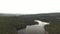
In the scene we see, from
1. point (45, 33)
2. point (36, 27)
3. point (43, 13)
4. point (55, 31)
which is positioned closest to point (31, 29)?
point (36, 27)

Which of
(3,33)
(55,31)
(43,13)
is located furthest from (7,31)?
(43,13)

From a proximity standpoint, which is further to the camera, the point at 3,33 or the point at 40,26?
the point at 40,26

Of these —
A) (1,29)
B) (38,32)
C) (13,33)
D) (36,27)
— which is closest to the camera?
(13,33)

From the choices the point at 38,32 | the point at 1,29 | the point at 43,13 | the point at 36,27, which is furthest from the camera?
the point at 43,13

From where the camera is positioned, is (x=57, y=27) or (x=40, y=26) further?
(x=40, y=26)

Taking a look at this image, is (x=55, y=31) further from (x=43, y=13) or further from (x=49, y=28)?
(x=43, y=13)

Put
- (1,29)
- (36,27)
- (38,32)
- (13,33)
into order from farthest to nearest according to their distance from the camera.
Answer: (36,27)
(38,32)
(1,29)
(13,33)

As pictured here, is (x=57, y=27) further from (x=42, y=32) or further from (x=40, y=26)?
(x=40, y=26)

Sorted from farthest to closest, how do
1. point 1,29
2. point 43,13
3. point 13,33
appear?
point 43,13
point 1,29
point 13,33
